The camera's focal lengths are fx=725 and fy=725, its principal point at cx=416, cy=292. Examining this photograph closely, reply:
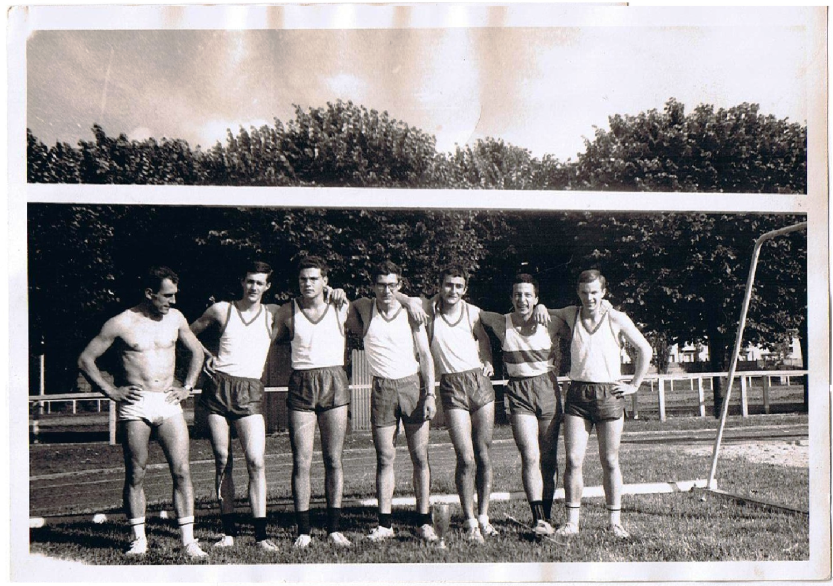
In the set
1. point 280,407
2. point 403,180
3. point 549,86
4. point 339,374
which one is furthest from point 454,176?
point 280,407

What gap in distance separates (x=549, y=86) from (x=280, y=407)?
10.4 ft

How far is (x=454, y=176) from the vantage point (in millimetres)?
5457

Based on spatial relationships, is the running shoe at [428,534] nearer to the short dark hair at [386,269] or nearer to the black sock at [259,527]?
the black sock at [259,527]

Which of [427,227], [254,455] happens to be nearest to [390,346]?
[427,227]

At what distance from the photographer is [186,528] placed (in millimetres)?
4762

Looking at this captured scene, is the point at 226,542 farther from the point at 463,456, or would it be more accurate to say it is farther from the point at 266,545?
the point at 463,456

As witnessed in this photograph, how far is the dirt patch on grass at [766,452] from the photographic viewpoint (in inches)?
270

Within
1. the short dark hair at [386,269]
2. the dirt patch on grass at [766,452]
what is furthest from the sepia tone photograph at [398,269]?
the dirt patch on grass at [766,452]

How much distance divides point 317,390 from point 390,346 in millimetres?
561

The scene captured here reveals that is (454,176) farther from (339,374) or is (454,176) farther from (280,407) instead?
(280,407)

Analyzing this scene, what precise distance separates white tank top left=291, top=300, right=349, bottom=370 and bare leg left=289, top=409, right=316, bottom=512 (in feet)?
1.06

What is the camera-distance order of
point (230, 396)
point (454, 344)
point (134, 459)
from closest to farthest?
point (134, 459)
point (230, 396)
point (454, 344)

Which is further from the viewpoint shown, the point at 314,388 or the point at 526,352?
the point at 526,352

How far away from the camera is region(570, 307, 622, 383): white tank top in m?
5.07
